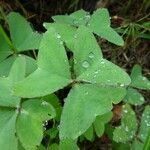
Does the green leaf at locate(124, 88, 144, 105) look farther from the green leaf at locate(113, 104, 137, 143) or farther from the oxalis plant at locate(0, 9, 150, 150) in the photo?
the oxalis plant at locate(0, 9, 150, 150)

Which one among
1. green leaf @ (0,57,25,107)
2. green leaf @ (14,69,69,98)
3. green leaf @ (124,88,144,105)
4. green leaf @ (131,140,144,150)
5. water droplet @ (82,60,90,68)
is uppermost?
green leaf @ (14,69,69,98)

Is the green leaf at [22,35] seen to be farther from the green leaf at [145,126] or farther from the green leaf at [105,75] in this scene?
the green leaf at [145,126]

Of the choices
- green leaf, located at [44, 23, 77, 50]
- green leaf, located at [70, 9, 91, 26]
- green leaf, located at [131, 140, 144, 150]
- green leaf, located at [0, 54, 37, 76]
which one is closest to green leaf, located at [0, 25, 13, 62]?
green leaf, located at [0, 54, 37, 76]

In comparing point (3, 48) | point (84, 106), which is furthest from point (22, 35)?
point (84, 106)

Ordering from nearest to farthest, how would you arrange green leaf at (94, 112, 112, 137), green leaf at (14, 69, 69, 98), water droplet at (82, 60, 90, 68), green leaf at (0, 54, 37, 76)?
green leaf at (14, 69, 69, 98)
water droplet at (82, 60, 90, 68)
green leaf at (0, 54, 37, 76)
green leaf at (94, 112, 112, 137)

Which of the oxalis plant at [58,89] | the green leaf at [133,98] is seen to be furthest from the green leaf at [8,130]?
the green leaf at [133,98]

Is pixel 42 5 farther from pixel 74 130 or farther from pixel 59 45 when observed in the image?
pixel 74 130

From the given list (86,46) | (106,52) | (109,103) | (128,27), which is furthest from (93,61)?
(106,52)
